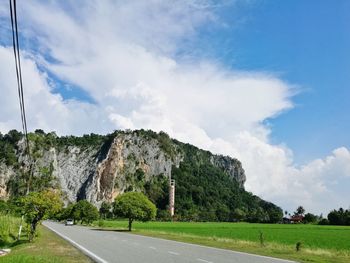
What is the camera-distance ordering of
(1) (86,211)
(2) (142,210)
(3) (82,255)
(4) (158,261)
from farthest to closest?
1. (1) (86,211)
2. (2) (142,210)
3. (3) (82,255)
4. (4) (158,261)

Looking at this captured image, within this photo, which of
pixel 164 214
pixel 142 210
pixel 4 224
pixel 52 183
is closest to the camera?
pixel 4 224

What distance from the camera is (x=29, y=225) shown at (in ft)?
98.4

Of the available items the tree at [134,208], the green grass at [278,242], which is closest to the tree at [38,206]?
the green grass at [278,242]

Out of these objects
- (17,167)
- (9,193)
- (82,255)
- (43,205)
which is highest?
(17,167)

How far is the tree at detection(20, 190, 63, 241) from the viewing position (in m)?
28.9

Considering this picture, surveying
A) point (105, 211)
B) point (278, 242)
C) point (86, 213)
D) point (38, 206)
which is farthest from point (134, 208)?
point (105, 211)

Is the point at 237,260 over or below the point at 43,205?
below

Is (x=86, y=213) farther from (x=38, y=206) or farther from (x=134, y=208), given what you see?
(x=38, y=206)

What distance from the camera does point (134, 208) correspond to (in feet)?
184

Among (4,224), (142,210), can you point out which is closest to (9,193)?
(142,210)

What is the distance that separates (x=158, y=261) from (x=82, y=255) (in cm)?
464

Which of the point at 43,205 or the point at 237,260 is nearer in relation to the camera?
the point at 237,260

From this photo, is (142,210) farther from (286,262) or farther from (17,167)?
(17,167)

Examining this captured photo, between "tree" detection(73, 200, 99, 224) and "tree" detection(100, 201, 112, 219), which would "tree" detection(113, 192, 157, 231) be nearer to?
"tree" detection(73, 200, 99, 224)
